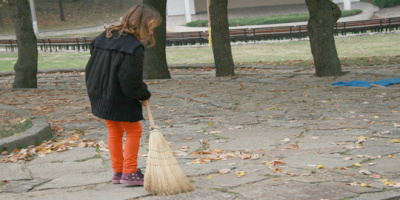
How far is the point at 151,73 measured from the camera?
1408cm

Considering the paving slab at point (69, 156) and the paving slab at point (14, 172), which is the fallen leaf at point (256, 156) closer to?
the paving slab at point (69, 156)

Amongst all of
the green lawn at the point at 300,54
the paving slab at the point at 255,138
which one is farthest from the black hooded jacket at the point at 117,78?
the green lawn at the point at 300,54

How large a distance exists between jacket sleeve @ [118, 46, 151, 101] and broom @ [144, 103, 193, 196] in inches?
15.1

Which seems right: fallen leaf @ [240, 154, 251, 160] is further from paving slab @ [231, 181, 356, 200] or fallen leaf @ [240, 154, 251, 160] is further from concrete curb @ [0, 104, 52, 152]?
concrete curb @ [0, 104, 52, 152]

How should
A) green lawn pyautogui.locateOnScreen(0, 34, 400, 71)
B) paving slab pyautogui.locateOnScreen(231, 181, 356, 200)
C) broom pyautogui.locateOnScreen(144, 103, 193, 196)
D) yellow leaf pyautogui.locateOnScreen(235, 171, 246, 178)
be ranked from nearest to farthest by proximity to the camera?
paving slab pyautogui.locateOnScreen(231, 181, 356, 200), broom pyautogui.locateOnScreen(144, 103, 193, 196), yellow leaf pyautogui.locateOnScreen(235, 171, 246, 178), green lawn pyautogui.locateOnScreen(0, 34, 400, 71)

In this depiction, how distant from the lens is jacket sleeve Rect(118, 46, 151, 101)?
4215 mm

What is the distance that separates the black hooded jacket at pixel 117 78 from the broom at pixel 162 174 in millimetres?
337

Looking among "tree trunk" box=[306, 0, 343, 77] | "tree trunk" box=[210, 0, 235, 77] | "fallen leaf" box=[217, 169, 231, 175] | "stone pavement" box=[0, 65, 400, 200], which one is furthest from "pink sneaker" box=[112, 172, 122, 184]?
"tree trunk" box=[210, 0, 235, 77]

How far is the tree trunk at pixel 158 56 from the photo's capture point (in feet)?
45.1

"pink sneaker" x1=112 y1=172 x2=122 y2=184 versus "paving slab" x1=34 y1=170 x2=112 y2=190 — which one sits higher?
"pink sneaker" x1=112 y1=172 x2=122 y2=184

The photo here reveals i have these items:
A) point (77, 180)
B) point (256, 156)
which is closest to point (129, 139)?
point (77, 180)

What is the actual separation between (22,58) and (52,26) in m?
37.9

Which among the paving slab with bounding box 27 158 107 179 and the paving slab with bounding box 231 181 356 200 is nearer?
the paving slab with bounding box 231 181 356 200

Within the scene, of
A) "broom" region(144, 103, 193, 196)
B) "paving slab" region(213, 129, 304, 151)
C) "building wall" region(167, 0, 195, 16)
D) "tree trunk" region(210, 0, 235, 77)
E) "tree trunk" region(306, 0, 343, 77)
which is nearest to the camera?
"broom" region(144, 103, 193, 196)
